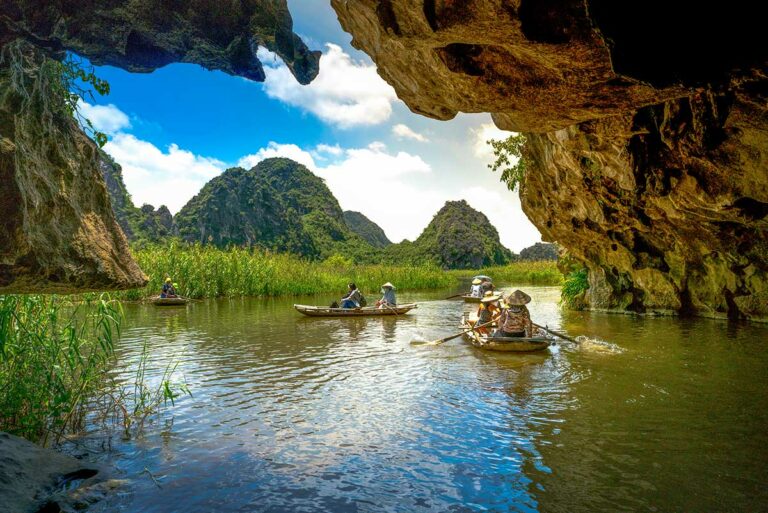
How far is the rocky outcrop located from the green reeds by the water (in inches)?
706

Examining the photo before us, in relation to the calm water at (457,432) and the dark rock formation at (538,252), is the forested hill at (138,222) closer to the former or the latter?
the calm water at (457,432)

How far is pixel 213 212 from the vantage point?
67.6 meters

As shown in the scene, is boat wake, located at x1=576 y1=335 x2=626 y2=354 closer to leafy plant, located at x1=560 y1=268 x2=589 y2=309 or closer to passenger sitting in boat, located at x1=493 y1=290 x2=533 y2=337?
passenger sitting in boat, located at x1=493 y1=290 x2=533 y2=337

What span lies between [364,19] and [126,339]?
10011mm

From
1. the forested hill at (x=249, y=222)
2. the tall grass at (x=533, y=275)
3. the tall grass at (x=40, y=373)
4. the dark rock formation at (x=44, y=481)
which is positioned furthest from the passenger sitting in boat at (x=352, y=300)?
the forested hill at (x=249, y=222)

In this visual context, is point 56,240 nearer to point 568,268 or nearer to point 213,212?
point 568,268

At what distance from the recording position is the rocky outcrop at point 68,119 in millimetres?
3721

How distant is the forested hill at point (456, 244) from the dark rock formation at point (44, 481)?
76.5m

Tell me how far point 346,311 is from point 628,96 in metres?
12.5

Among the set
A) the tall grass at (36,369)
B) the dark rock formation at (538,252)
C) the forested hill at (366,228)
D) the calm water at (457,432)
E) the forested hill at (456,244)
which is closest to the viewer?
the calm water at (457,432)

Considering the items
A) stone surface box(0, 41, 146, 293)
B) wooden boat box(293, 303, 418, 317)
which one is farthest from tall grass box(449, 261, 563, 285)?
stone surface box(0, 41, 146, 293)

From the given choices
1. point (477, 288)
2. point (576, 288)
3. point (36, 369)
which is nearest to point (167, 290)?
point (477, 288)

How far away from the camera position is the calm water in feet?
13.6

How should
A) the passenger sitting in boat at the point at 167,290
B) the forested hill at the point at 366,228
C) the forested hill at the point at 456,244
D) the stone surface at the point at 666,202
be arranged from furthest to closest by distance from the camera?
the forested hill at the point at 366,228 → the forested hill at the point at 456,244 → the passenger sitting in boat at the point at 167,290 → the stone surface at the point at 666,202
